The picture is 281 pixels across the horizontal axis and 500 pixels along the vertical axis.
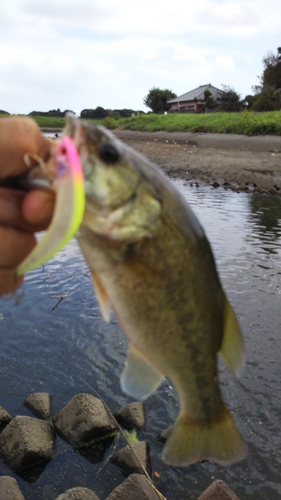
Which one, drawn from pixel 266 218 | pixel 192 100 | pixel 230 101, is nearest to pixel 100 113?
pixel 192 100

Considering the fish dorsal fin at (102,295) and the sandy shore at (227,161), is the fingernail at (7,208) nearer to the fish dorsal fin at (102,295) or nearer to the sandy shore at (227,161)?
the fish dorsal fin at (102,295)

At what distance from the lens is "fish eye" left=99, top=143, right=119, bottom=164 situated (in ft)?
5.94

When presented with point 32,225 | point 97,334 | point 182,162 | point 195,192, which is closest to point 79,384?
point 97,334

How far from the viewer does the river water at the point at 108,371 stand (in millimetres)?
4867

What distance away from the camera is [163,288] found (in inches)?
75.7

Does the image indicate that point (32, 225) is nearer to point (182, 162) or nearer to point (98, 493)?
point (98, 493)

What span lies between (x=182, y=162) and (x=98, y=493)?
2630 cm

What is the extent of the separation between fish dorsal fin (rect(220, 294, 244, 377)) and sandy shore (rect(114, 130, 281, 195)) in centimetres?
1908

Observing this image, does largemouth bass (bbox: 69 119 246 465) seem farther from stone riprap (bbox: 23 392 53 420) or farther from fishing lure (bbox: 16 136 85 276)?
stone riprap (bbox: 23 392 53 420)

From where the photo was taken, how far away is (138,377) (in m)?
2.04

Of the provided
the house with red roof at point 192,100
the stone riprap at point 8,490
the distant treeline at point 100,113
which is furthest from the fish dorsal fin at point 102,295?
the distant treeline at point 100,113

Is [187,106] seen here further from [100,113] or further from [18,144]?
[18,144]

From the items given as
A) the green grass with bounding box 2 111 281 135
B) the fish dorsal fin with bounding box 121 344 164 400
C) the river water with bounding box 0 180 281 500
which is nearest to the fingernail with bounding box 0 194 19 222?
the fish dorsal fin with bounding box 121 344 164 400

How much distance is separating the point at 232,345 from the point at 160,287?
19.1 inches
